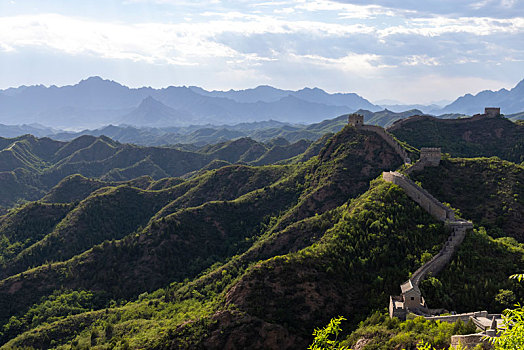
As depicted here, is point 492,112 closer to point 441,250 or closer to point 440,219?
point 440,219

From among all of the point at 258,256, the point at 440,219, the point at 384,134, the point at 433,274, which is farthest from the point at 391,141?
the point at 433,274

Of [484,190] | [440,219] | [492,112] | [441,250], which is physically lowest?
[441,250]

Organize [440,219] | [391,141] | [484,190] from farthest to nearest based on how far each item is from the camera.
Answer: [391,141], [484,190], [440,219]

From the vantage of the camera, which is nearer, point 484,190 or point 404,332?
point 404,332

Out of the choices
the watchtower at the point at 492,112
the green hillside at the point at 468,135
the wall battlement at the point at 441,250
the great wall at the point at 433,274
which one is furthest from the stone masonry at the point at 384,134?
the watchtower at the point at 492,112

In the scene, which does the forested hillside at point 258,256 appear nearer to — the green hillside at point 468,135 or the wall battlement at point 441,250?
the wall battlement at point 441,250

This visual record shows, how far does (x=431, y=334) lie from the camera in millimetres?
36344

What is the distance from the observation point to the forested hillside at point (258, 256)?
50656mm

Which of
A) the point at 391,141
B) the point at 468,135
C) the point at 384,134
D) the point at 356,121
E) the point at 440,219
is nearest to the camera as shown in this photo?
the point at 440,219

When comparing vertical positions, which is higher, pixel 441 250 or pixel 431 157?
pixel 431 157

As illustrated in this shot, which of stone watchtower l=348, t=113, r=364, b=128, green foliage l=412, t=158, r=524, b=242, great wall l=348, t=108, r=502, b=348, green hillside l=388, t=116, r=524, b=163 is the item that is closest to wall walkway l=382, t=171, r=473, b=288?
great wall l=348, t=108, r=502, b=348

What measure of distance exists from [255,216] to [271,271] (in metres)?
48.5

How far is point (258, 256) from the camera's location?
80.4m

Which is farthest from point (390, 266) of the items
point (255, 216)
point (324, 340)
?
point (255, 216)
